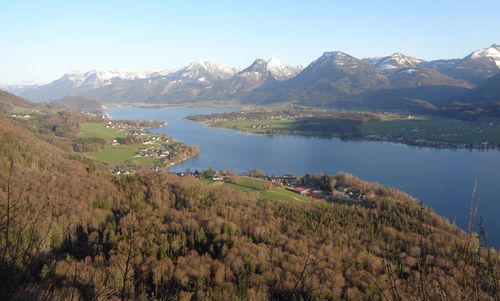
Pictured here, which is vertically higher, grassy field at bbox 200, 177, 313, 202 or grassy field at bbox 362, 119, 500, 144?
grassy field at bbox 362, 119, 500, 144

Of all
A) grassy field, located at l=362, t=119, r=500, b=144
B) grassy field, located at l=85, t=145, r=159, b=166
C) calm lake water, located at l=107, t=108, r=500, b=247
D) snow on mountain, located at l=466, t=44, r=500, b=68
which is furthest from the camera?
snow on mountain, located at l=466, t=44, r=500, b=68

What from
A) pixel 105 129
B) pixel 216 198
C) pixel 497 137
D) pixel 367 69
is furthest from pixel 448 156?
pixel 367 69

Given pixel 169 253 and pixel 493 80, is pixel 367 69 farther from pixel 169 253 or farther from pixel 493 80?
pixel 169 253

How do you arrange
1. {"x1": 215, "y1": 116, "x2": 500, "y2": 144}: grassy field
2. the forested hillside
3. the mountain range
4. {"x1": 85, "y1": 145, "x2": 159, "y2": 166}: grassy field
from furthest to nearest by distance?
1. the mountain range
2. {"x1": 215, "y1": 116, "x2": 500, "y2": 144}: grassy field
3. {"x1": 85, "y1": 145, "x2": 159, "y2": 166}: grassy field
4. the forested hillside

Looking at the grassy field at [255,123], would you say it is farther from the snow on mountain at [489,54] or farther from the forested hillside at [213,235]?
the snow on mountain at [489,54]

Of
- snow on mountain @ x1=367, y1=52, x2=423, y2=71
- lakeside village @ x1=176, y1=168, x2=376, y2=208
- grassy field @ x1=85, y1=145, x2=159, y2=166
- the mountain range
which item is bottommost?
grassy field @ x1=85, y1=145, x2=159, y2=166

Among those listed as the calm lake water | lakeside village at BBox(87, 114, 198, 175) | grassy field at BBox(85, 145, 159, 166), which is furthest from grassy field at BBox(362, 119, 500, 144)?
grassy field at BBox(85, 145, 159, 166)

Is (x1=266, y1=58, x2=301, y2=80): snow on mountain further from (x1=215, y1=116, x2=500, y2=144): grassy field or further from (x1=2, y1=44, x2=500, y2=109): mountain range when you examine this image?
(x1=215, y1=116, x2=500, y2=144): grassy field

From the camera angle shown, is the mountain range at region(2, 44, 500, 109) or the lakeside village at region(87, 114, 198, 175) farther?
the mountain range at region(2, 44, 500, 109)
